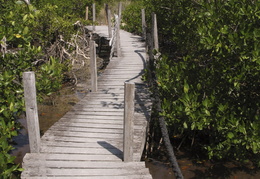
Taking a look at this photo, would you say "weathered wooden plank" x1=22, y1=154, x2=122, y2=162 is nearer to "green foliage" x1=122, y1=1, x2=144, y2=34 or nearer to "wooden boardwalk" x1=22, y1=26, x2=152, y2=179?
"wooden boardwalk" x1=22, y1=26, x2=152, y2=179

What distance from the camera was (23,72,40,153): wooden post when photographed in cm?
418

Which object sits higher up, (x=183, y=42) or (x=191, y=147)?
(x=183, y=42)

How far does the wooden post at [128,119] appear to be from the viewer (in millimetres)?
3984

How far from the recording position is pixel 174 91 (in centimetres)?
537

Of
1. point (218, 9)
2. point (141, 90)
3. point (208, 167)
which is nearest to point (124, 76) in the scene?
point (141, 90)

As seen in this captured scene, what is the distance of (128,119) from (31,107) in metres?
1.42

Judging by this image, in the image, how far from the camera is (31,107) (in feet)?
14.2

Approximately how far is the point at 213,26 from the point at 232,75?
2.65 ft

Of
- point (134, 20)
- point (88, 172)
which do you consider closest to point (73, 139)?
point (88, 172)

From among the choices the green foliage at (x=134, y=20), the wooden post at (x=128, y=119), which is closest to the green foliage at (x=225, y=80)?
the wooden post at (x=128, y=119)

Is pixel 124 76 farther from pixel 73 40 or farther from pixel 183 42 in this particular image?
pixel 73 40

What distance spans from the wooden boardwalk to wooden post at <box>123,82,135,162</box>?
19cm

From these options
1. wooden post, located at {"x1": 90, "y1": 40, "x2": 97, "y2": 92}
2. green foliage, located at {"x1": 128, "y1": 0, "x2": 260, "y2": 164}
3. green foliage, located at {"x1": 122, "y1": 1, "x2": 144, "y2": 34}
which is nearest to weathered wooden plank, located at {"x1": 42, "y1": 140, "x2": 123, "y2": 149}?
green foliage, located at {"x1": 128, "y1": 0, "x2": 260, "y2": 164}

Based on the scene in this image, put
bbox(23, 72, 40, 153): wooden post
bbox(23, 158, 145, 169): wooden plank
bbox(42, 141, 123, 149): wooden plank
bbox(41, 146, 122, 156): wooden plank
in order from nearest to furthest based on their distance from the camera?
bbox(23, 72, 40, 153): wooden post, bbox(23, 158, 145, 169): wooden plank, bbox(41, 146, 122, 156): wooden plank, bbox(42, 141, 123, 149): wooden plank
